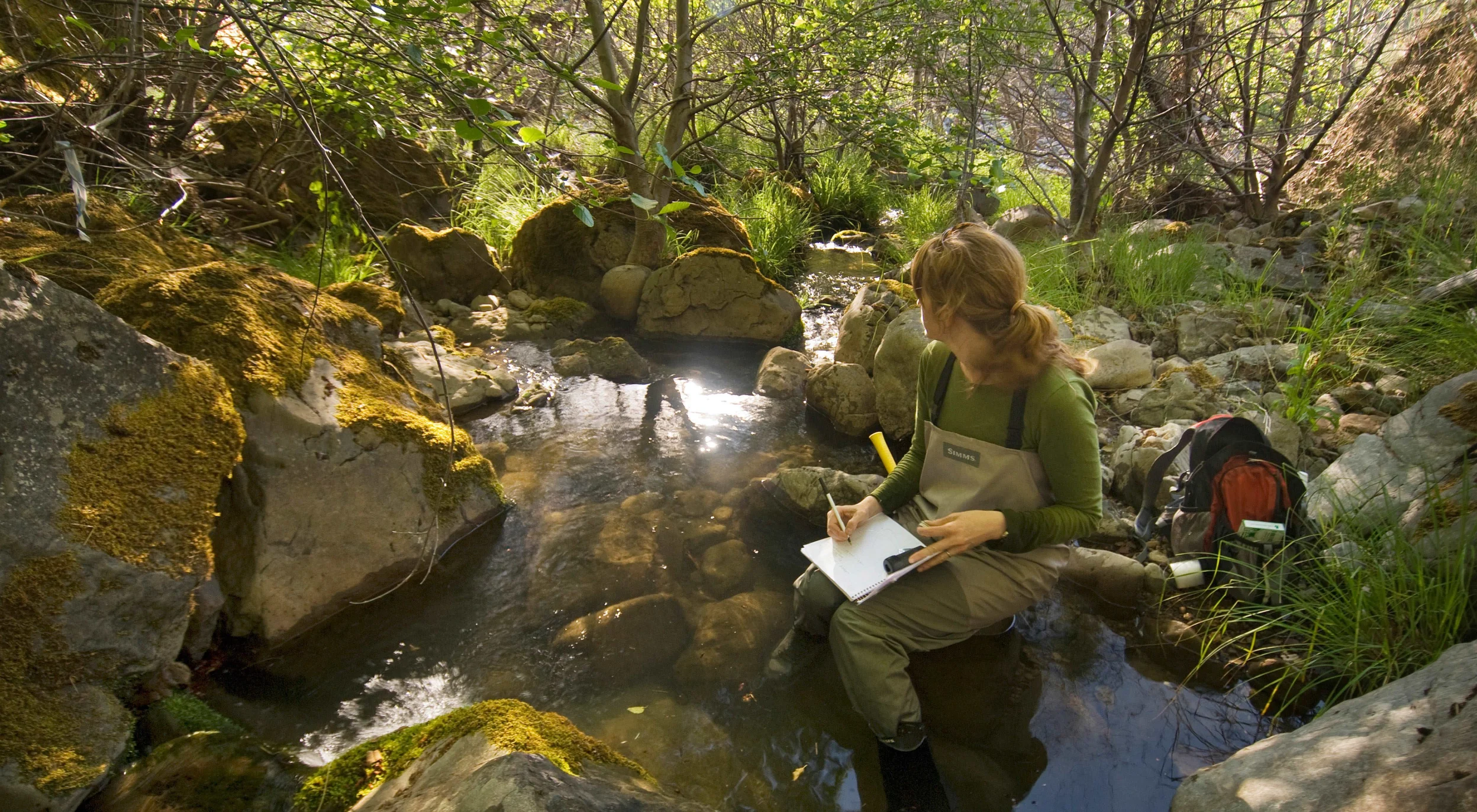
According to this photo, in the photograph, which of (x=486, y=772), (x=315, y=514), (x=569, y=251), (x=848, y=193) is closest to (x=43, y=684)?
(x=315, y=514)

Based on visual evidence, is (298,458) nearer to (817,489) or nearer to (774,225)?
(817,489)

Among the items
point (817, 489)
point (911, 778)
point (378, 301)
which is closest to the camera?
point (911, 778)

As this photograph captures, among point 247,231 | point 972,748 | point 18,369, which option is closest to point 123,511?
point 18,369

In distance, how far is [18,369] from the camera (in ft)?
6.54

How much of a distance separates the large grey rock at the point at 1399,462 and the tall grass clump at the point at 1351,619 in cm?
15

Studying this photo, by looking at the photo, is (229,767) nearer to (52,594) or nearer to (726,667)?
(52,594)

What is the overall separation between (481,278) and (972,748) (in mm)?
6196

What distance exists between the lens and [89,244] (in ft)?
10.9

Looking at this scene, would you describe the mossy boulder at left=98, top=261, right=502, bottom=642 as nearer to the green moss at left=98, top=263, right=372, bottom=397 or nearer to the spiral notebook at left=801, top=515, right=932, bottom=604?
the green moss at left=98, top=263, right=372, bottom=397

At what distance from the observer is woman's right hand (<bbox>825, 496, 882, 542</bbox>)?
99.1 inches

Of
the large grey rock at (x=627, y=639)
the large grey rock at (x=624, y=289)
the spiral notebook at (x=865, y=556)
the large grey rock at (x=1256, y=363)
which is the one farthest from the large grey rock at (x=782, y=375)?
the spiral notebook at (x=865, y=556)

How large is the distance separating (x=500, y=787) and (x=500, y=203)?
7.57 meters

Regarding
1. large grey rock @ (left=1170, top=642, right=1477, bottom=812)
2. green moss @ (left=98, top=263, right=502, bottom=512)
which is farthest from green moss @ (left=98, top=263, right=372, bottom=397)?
large grey rock @ (left=1170, top=642, right=1477, bottom=812)

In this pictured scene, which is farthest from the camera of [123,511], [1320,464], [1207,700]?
[1320,464]
